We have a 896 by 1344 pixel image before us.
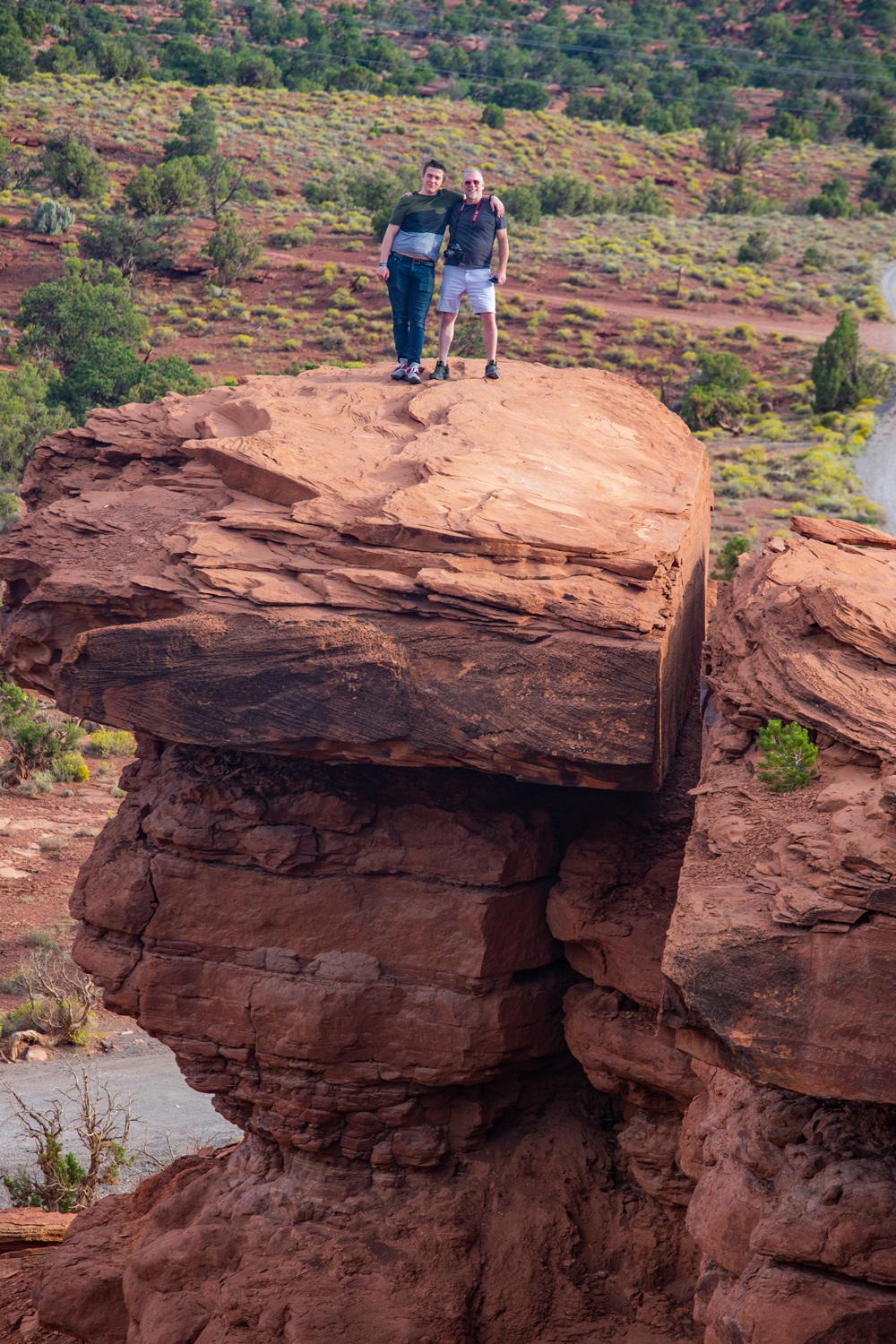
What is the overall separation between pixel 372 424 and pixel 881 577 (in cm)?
343

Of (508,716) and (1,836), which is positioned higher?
(508,716)

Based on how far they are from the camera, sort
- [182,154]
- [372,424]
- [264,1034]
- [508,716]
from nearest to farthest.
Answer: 1. [508,716]
2. [264,1034]
3. [372,424]
4. [182,154]

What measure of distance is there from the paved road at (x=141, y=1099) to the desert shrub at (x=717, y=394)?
76.3 feet

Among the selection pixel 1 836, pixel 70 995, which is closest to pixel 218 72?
pixel 1 836

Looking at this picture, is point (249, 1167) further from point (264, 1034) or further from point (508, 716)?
point (508, 716)

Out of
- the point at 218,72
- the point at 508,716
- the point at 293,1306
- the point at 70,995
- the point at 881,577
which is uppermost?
the point at 218,72

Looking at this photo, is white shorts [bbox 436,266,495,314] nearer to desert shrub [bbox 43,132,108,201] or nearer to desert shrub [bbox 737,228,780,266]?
desert shrub [bbox 43,132,108,201]

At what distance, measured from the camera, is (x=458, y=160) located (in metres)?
50.8

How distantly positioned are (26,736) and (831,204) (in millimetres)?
45092

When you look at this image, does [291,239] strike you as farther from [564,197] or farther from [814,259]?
[814,259]

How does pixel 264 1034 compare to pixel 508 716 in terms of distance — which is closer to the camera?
pixel 508 716

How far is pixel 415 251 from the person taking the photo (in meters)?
9.35

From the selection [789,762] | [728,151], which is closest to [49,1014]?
[789,762]

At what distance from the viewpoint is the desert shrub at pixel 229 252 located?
40000 mm
